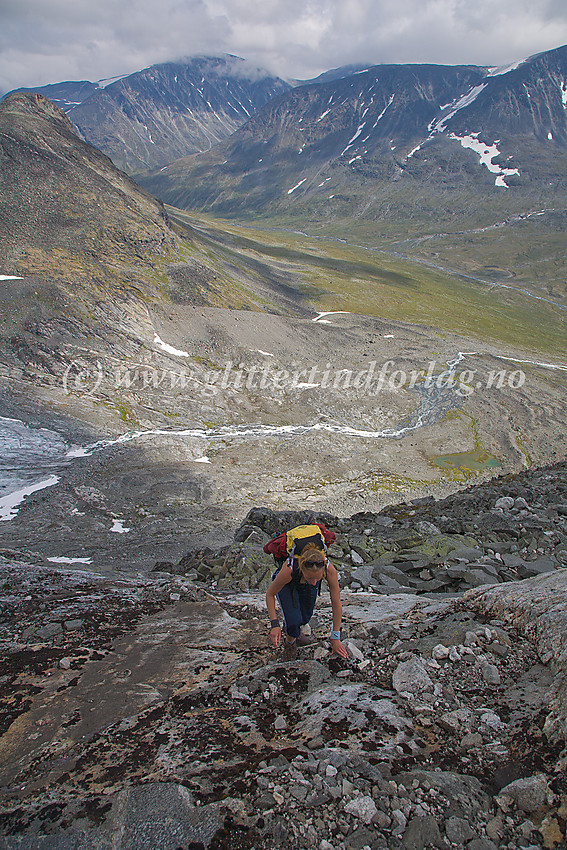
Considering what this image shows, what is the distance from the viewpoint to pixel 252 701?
6480 millimetres

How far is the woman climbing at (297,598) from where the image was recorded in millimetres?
6785

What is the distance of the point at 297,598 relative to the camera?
288 inches

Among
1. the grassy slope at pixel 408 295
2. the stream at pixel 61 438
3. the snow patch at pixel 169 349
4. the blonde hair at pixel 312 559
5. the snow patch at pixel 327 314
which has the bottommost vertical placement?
the stream at pixel 61 438

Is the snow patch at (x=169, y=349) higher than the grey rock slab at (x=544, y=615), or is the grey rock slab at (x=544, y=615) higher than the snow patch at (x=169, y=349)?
the snow patch at (x=169, y=349)

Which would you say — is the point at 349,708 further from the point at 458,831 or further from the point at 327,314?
the point at 327,314

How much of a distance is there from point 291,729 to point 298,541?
89.0 inches

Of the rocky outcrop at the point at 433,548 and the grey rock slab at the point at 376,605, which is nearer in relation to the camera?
the grey rock slab at the point at 376,605

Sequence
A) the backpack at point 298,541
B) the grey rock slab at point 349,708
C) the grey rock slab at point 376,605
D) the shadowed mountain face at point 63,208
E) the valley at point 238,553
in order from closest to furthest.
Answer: the valley at point 238,553 < the grey rock slab at point 349,708 < the backpack at point 298,541 < the grey rock slab at point 376,605 < the shadowed mountain face at point 63,208

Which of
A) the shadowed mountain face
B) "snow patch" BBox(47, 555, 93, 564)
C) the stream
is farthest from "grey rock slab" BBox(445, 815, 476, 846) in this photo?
the shadowed mountain face

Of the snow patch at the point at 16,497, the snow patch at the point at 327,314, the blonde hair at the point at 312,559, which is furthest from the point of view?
the snow patch at the point at 327,314

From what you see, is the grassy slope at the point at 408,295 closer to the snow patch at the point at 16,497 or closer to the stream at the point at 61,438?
the stream at the point at 61,438

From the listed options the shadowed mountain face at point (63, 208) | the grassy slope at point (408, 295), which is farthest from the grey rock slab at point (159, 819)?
the grassy slope at point (408, 295)

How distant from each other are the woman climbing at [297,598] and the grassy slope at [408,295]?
2913 inches

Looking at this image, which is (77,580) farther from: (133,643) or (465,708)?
(465,708)
